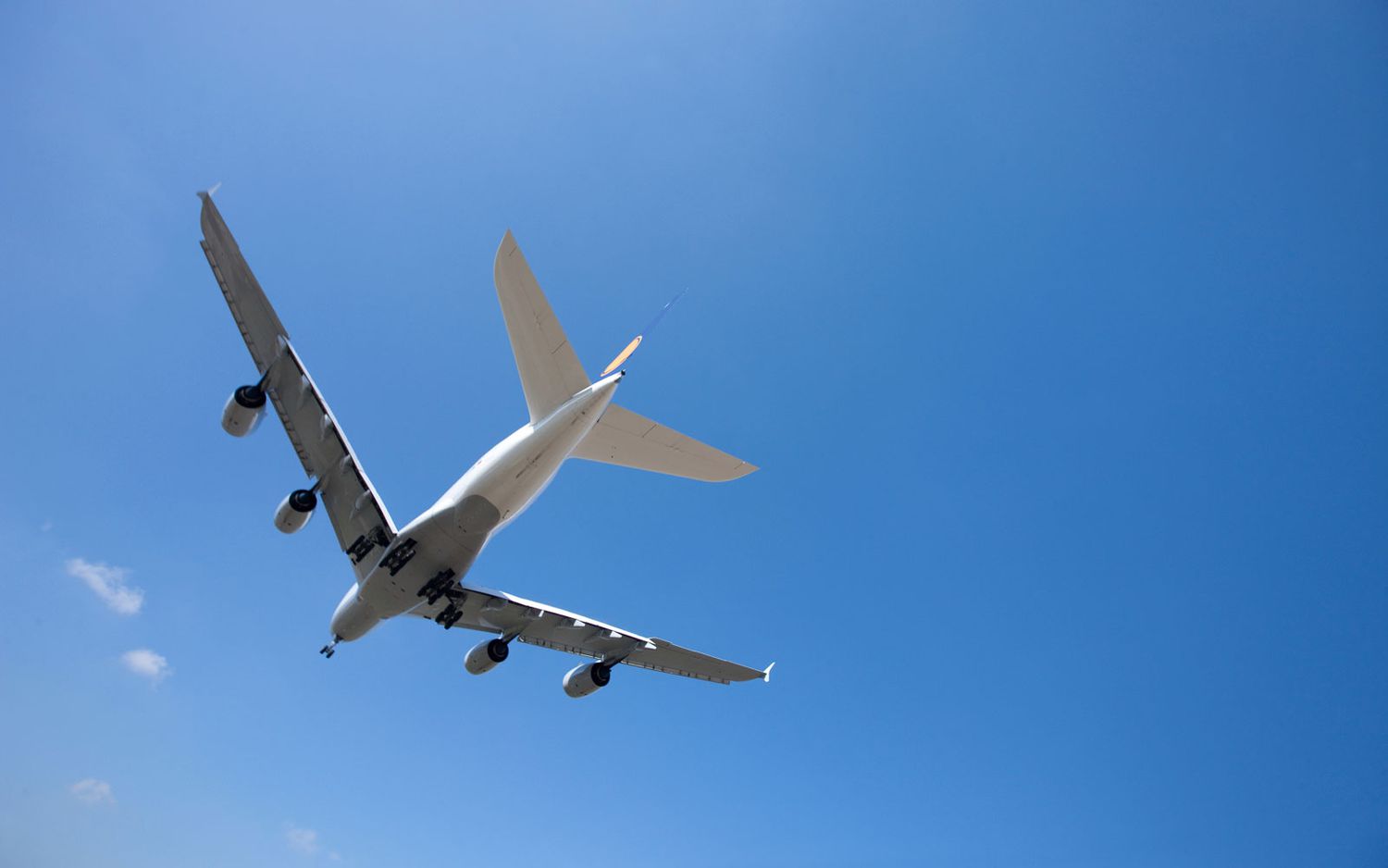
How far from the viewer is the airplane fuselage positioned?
43.7ft

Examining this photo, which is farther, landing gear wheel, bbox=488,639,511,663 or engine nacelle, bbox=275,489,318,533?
landing gear wheel, bbox=488,639,511,663

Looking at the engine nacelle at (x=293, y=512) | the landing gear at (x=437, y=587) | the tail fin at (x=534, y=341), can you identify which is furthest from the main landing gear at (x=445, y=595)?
the tail fin at (x=534, y=341)

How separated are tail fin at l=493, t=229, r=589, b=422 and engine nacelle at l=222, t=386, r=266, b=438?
5925 millimetres

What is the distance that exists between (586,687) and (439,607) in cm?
455

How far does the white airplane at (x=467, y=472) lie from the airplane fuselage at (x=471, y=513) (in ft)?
0.09

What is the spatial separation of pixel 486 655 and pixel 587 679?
2844mm

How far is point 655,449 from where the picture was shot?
14750 mm

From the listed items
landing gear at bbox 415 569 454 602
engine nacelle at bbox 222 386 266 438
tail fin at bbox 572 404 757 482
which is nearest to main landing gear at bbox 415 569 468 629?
landing gear at bbox 415 569 454 602

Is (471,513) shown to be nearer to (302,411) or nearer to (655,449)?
(655,449)

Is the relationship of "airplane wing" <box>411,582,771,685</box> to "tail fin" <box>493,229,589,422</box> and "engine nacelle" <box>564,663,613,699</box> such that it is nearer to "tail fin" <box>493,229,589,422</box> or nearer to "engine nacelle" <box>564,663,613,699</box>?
"engine nacelle" <box>564,663,613,699</box>

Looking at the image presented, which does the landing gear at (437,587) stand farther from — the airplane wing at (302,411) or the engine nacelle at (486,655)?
the engine nacelle at (486,655)

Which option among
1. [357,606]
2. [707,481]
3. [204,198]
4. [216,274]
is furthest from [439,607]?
[204,198]

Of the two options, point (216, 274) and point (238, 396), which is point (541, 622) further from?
point (216, 274)

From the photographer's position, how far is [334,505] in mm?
15867
